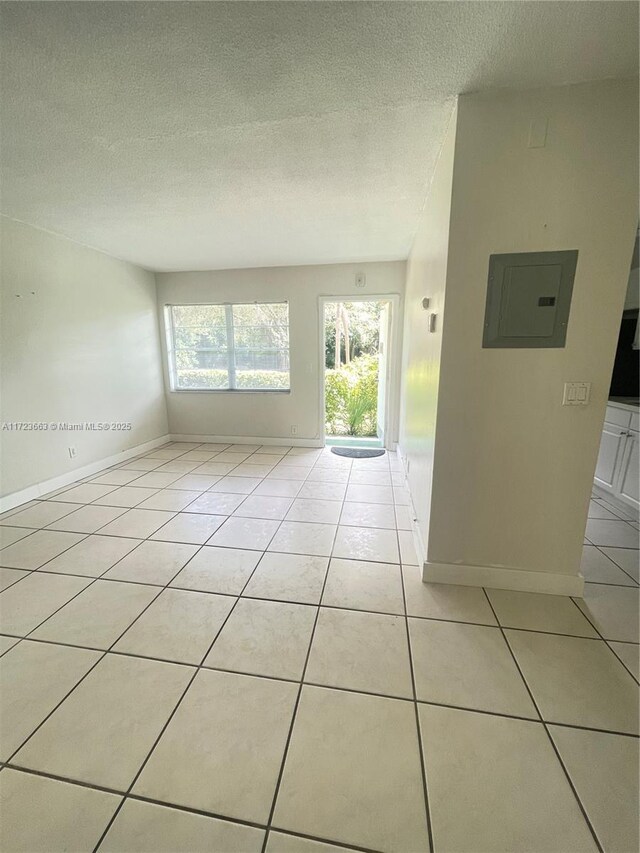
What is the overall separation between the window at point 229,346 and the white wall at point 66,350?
43 cm

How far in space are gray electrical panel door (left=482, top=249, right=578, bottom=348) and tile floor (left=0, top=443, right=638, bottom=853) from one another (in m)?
1.36

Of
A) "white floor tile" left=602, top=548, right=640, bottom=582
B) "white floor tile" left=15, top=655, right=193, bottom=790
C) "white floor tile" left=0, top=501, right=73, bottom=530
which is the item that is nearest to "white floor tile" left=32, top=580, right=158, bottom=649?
"white floor tile" left=15, top=655, right=193, bottom=790

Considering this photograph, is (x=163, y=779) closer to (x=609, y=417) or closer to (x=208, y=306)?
(x=609, y=417)

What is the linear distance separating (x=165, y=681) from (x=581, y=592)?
2071 millimetres

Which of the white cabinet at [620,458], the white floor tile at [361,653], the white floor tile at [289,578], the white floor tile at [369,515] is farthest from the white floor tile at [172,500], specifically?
the white cabinet at [620,458]

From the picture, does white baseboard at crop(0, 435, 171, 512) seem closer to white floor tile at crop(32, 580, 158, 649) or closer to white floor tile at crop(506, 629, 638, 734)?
white floor tile at crop(32, 580, 158, 649)

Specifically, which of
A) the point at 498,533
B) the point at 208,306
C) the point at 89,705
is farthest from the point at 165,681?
the point at 208,306

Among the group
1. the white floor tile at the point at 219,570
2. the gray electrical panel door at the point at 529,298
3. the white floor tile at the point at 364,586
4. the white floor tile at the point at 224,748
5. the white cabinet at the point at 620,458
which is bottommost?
the white floor tile at the point at 224,748

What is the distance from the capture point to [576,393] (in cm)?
159

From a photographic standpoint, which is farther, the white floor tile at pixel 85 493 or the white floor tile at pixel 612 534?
the white floor tile at pixel 85 493

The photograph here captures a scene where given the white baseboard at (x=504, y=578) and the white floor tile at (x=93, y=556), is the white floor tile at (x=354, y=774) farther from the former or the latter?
the white floor tile at (x=93, y=556)

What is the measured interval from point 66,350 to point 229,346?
74.0 inches

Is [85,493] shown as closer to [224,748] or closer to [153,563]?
[153,563]

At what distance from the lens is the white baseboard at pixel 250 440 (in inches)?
183
